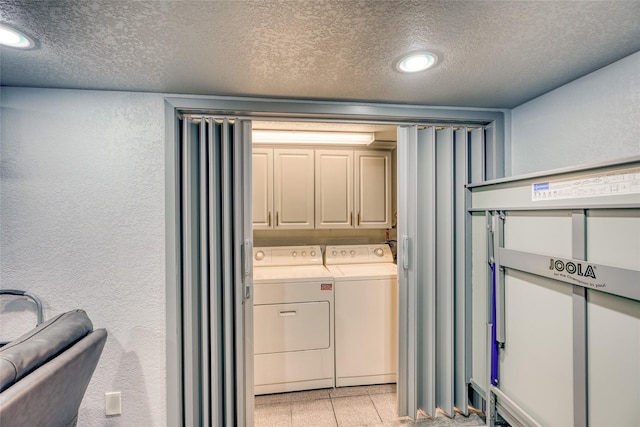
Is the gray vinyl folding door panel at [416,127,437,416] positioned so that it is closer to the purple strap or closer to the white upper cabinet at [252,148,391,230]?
the purple strap

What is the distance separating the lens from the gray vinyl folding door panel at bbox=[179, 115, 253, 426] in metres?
1.64

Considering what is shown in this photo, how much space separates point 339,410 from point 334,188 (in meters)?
1.86

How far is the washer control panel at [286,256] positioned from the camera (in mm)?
2676

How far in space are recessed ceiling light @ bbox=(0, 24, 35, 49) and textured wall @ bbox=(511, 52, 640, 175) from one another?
250 cm

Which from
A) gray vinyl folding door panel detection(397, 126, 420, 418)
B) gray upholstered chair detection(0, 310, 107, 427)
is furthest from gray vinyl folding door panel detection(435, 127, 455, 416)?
gray upholstered chair detection(0, 310, 107, 427)

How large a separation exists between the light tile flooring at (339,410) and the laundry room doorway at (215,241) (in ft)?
1.15

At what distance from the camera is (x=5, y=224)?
1439 mm

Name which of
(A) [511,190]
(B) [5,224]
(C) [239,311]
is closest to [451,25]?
(A) [511,190]

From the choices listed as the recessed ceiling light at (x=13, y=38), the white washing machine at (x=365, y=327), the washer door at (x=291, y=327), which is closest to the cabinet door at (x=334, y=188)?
the white washing machine at (x=365, y=327)

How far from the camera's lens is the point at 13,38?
3.43 feet

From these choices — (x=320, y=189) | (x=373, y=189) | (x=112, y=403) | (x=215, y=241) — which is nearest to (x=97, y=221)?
(x=215, y=241)

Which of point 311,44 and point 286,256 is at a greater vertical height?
point 311,44

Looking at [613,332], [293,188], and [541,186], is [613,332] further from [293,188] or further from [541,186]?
[293,188]

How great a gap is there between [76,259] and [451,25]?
2098mm
